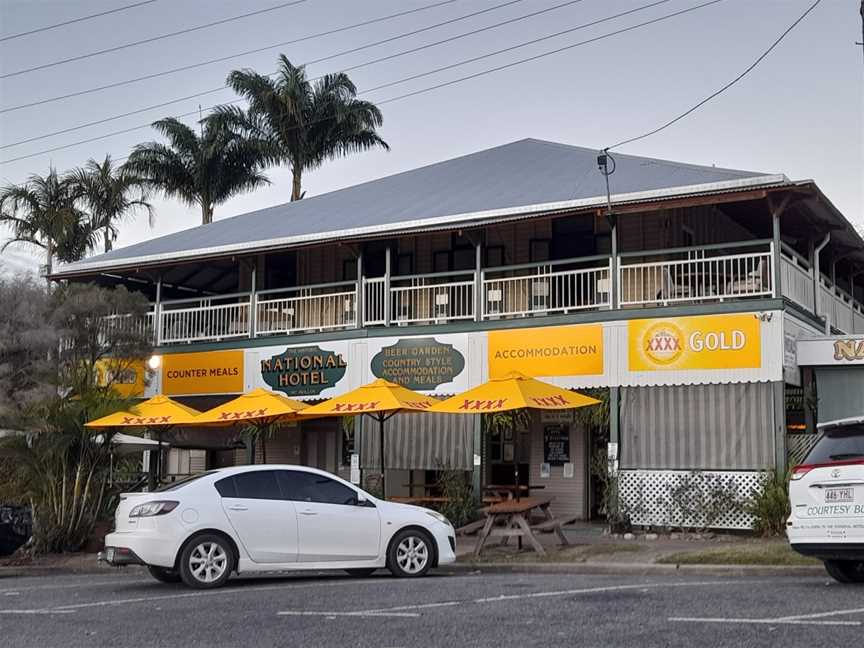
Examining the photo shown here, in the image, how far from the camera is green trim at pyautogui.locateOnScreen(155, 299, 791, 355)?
63.3 ft

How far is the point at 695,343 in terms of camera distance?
64.0ft

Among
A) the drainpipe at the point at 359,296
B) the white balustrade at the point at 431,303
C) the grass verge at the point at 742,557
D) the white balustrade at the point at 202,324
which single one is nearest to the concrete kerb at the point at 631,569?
the grass verge at the point at 742,557

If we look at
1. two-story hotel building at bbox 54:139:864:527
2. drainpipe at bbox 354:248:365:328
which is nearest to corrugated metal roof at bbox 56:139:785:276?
two-story hotel building at bbox 54:139:864:527

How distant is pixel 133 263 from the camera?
25.7m

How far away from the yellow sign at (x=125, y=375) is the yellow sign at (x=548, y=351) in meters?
8.23

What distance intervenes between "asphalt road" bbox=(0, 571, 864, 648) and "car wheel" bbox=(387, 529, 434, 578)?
52 cm

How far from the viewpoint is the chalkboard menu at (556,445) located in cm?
2447

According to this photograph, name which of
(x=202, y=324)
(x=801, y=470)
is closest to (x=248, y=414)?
(x=202, y=324)

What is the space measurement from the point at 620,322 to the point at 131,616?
1199 cm

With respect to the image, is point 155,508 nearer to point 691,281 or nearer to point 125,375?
point 691,281

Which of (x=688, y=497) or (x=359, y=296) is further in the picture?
(x=359, y=296)

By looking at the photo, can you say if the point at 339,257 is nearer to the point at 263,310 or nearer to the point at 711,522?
the point at 263,310

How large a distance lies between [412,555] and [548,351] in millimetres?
7891

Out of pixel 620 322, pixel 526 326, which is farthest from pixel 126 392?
pixel 620 322
